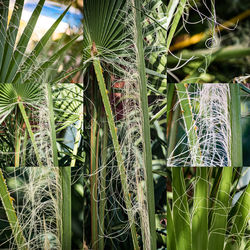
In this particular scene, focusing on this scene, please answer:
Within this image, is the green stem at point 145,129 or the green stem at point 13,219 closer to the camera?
the green stem at point 145,129

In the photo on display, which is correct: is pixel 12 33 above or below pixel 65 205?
above

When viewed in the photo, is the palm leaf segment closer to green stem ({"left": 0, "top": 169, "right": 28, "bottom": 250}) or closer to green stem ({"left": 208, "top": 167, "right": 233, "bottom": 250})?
green stem ({"left": 0, "top": 169, "right": 28, "bottom": 250})

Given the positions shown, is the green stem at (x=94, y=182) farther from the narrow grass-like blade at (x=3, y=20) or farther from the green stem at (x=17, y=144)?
the narrow grass-like blade at (x=3, y=20)

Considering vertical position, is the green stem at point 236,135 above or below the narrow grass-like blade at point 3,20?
below

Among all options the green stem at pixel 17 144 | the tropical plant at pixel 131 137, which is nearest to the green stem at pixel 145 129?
the tropical plant at pixel 131 137

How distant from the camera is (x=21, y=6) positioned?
1.31 metres

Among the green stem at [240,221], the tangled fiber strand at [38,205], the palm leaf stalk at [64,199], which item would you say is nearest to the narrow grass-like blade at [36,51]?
the palm leaf stalk at [64,199]

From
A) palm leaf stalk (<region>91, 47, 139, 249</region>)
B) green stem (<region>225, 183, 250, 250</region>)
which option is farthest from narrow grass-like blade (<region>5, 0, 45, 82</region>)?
green stem (<region>225, 183, 250, 250</region>)

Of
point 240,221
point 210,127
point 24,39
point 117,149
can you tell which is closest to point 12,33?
point 24,39

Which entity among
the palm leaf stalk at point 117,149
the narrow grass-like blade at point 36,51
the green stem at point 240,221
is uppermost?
the narrow grass-like blade at point 36,51

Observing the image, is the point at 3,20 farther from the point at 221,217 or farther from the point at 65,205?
the point at 221,217

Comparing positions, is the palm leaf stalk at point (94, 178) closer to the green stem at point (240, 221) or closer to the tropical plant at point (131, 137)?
the tropical plant at point (131, 137)

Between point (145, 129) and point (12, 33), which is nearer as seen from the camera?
point (145, 129)

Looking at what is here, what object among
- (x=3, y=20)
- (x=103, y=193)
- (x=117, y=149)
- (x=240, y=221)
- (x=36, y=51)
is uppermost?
(x=3, y=20)
